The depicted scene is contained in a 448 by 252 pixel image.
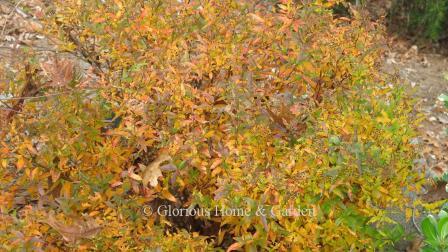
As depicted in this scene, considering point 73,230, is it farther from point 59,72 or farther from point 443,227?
point 443,227

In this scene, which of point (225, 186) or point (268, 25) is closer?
point (225, 186)

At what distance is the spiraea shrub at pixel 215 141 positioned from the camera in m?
2.02

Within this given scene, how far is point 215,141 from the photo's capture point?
2264mm

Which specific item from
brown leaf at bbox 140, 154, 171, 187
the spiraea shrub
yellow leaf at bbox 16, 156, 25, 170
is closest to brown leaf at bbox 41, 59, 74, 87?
the spiraea shrub

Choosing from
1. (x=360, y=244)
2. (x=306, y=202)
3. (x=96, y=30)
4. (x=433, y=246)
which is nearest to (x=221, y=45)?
(x=96, y=30)

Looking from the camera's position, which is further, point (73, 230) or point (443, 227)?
point (443, 227)

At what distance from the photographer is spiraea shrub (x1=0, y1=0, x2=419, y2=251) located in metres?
2.02

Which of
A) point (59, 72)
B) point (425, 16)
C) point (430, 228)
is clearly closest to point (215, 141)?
point (59, 72)

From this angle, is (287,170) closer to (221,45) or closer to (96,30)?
(221,45)

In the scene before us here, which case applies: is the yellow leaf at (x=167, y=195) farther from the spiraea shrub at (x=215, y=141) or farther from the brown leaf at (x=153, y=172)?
the brown leaf at (x=153, y=172)

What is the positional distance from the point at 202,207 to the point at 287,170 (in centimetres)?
38

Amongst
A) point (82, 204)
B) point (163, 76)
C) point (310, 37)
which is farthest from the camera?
point (310, 37)

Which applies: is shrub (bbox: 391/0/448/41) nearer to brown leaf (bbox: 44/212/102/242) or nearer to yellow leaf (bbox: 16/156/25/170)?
yellow leaf (bbox: 16/156/25/170)

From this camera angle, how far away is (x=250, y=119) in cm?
223
